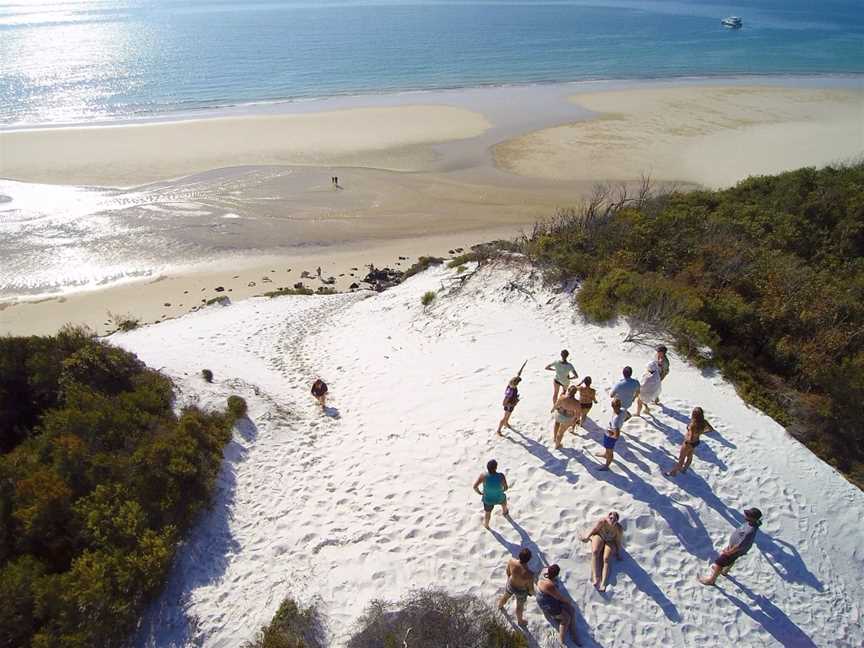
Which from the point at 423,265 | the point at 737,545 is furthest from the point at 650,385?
the point at 423,265

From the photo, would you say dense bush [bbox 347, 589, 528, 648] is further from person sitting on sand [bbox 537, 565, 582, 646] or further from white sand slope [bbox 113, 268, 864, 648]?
person sitting on sand [bbox 537, 565, 582, 646]

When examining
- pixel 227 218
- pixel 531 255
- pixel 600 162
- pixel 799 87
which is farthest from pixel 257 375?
pixel 799 87

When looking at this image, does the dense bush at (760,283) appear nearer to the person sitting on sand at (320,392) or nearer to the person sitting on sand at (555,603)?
the person sitting on sand at (555,603)

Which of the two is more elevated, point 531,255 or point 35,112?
point 35,112

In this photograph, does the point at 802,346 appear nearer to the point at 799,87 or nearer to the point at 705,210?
the point at 705,210

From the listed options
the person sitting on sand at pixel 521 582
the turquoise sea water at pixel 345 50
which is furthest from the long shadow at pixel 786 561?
the turquoise sea water at pixel 345 50

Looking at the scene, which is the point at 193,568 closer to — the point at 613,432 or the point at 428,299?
the point at 613,432
